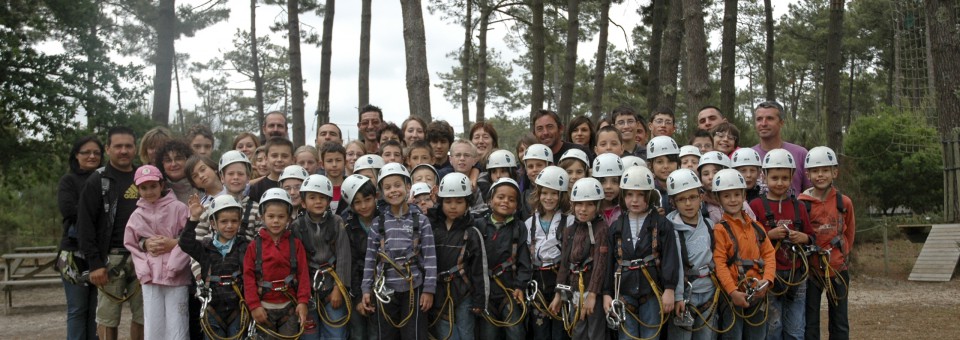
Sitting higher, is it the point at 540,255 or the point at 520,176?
the point at 520,176

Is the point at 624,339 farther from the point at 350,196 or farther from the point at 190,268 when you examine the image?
→ the point at 190,268

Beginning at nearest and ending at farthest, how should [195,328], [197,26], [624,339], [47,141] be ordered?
[624,339] → [195,328] → [47,141] → [197,26]

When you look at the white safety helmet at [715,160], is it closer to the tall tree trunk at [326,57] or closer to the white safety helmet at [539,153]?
the white safety helmet at [539,153]

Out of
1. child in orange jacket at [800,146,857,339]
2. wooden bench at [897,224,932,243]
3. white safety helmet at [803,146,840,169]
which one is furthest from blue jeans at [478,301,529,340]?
wooden bench at [897,224,932,243]

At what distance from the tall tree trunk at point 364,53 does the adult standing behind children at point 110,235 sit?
1208 centimetres

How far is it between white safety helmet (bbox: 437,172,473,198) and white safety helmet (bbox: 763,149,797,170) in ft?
8.38

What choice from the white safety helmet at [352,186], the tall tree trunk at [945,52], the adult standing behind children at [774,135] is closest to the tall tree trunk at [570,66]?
the tall tree trunk at [945,52]

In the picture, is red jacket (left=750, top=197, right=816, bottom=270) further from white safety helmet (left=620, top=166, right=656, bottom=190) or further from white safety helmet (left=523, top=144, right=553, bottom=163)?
white safety helmet (left=523, top=144, right=553, bottom=163)

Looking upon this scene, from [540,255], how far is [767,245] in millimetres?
1821

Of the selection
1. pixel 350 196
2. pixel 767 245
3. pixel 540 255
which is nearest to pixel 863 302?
pixel 767 245

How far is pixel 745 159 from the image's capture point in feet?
22.3

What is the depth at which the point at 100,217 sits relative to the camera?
282 inches

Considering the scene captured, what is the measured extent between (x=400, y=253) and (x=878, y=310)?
9389 millimetres

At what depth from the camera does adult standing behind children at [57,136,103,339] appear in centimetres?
726
